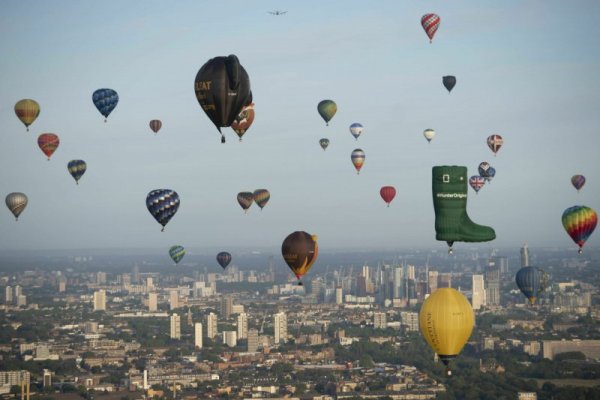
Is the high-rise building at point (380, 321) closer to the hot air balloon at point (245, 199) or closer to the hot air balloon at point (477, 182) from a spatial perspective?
the hot air balloon at point (477, 182)

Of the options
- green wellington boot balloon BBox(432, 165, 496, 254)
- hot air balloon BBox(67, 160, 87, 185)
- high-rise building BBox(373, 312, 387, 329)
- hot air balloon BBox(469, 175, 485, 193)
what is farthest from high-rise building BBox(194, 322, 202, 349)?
green wellington boot balloon BBox(432, 165, 496, 254)

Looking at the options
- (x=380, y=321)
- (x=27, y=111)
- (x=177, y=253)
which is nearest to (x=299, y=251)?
(x=27, y=111)

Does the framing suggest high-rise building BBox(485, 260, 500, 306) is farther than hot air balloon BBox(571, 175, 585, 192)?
Yes

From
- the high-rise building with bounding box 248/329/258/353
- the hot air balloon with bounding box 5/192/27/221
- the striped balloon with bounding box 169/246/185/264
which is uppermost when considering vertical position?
the hot air balloon with bounding box 5/192/27/221

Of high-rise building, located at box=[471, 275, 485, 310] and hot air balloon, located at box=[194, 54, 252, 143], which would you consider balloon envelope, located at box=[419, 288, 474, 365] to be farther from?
high-rise building, located at box=[471, 275, 485, 310]

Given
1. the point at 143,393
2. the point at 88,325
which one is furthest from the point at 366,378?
the point at 88,325

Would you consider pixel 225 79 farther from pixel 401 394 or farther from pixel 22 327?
pixel 22 327
